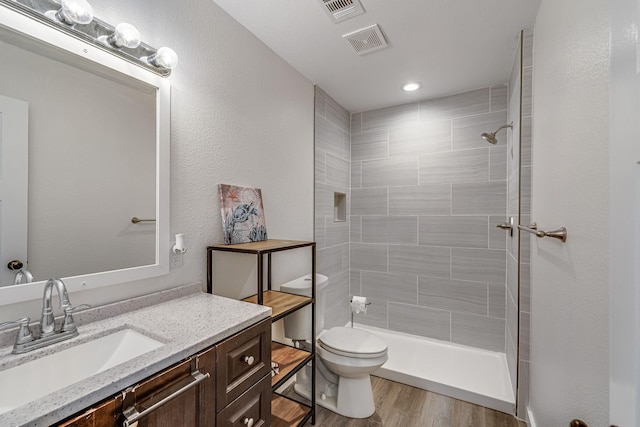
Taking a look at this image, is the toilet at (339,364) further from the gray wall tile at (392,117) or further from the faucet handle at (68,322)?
the gray wall tile at (392,117)

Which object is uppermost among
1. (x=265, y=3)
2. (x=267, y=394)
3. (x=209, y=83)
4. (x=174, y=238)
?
(x=265, y=3)

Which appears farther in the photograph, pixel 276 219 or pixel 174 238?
pixel 276 219

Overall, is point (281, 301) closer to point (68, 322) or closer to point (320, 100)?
point (68, 322)

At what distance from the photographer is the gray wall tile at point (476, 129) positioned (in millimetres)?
2473

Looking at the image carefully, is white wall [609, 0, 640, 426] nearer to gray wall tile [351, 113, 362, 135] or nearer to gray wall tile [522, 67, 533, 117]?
gray wall tile [522, 67, 533, 117]

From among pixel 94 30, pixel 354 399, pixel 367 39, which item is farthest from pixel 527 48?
pixel 354 399

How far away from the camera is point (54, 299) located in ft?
3.27

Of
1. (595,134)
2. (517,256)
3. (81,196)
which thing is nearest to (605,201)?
(595,134)

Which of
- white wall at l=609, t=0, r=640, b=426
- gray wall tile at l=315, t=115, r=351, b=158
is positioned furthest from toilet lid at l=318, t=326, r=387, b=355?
gray wall tile at l=315, t=115, r=351, b=158

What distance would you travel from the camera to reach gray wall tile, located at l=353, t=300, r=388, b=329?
2.96m

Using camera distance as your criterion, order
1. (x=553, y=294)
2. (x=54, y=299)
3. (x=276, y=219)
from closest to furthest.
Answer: (x=54, y=299)
(x=553, y=294)
(x=276, y=219)

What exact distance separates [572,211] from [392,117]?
85.9 inches

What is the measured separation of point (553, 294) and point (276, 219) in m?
1.56

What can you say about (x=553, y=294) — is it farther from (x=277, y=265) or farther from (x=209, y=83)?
(x=209, y=83)
